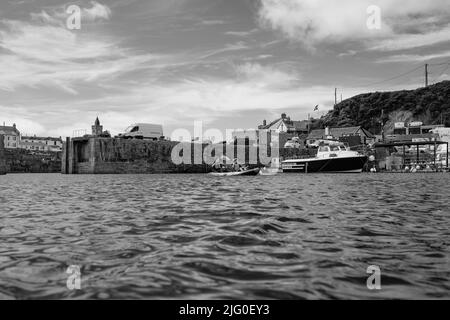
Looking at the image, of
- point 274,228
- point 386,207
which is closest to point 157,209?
point 274,228

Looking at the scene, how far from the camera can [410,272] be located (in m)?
4.55

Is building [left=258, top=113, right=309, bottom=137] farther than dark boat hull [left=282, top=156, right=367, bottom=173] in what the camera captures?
Yes

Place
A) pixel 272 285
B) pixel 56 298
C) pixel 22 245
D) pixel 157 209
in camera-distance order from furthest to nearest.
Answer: pixel 157 209 → pixel 22 245 → pixel 272 285 → pixel 56 298

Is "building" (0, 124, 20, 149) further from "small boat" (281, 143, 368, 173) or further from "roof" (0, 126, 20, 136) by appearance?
"small boat" (281, 143, 368, 173)

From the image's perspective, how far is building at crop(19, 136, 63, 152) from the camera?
396ft

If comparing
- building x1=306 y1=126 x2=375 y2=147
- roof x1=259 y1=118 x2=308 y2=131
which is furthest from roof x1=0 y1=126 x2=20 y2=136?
building x1=306 y1=126 x2=375 y2=147

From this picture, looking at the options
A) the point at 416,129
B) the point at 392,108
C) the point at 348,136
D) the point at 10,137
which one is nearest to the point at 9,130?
the point at 10,137

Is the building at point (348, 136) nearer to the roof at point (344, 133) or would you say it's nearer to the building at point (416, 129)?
the roof at point (344, 133)

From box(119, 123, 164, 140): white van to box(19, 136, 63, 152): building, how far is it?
239 feet

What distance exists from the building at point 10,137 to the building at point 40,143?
2209mm

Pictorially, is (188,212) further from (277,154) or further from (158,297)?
(277,154)

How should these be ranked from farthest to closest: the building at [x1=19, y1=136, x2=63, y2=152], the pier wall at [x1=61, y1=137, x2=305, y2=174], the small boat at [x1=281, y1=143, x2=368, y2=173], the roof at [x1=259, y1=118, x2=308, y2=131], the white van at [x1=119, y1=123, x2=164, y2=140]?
the building at [x1=19, y1=136, x2=63, y2=152], the roof at [x1=259, y1=118, x2=308, y2=131], the white van at [x1=119, y1=123, x2=164, y2=140], the pier wall at [x1=61, y1=137, x2=305, y2=174], the small boat at [x1=281, y1=143, x2=368, y2=173]

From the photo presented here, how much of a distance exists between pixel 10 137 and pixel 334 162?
101 m
